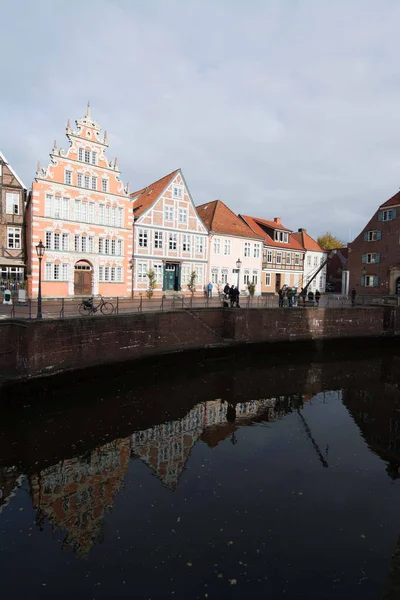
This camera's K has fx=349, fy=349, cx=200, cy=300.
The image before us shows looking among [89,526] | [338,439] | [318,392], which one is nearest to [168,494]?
[89,526]

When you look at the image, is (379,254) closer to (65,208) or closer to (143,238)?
(143,238)

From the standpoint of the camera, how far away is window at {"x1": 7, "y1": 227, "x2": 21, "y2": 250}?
1134 inches

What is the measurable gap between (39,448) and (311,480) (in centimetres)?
776

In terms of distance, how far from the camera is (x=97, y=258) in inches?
1150

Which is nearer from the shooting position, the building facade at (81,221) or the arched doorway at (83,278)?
the building facade at (81,221)

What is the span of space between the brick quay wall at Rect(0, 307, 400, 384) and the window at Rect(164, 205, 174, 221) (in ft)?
45.1

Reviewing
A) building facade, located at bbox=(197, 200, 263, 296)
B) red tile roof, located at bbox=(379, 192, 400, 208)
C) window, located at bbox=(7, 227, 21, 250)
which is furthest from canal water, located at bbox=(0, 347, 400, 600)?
red tile roof, located at bbox=(379, 192, 400, 208)

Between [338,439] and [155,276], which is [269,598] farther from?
[155,276]

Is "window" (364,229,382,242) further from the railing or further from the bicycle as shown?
the bicycle

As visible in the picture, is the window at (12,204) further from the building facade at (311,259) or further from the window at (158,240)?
the building facade at (311,259)

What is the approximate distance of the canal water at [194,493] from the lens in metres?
6.05

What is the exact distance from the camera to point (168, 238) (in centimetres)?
3344

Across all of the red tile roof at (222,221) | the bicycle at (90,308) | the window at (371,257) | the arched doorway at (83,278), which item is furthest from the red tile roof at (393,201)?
the bicycle at (90,308)

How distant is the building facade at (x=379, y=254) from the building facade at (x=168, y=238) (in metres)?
21.2
